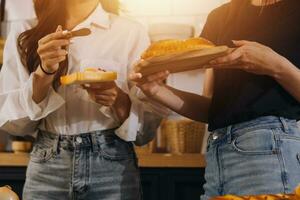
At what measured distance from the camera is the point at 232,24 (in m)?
0.96

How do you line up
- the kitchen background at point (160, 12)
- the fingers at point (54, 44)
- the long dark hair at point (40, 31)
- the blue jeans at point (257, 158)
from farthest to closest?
the kitchen background at point (160, 12) → the long dark hair at point (40, 31) → the fingers at point (54, 44) → the blue jeans at point (257, 158)

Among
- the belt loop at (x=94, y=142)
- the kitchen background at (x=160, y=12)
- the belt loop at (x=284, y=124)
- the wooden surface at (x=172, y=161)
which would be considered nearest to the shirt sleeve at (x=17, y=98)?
the belt loop at (x=94, y=142)

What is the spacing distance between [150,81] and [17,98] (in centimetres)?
33

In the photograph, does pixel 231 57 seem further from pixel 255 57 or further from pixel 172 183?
pixel 172 183

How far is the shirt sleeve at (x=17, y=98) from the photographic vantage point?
3.27 feet

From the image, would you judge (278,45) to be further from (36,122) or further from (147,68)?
(36,122)

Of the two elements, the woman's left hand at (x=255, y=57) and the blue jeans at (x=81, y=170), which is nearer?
the woman's left hand at (x=255, y=57)

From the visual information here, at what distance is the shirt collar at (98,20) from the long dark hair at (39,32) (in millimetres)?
74

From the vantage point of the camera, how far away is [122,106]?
3.40ft

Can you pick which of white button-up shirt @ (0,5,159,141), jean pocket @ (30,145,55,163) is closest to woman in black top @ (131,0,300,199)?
white button-up shirt @ (0,5,159,141)

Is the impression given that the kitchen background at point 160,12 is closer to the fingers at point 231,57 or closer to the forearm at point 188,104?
the forearm at point 188,104

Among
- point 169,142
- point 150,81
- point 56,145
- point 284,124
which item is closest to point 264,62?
point 284,124

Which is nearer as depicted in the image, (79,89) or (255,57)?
(255,57)

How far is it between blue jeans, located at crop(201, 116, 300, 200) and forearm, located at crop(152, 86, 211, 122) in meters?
0.14
